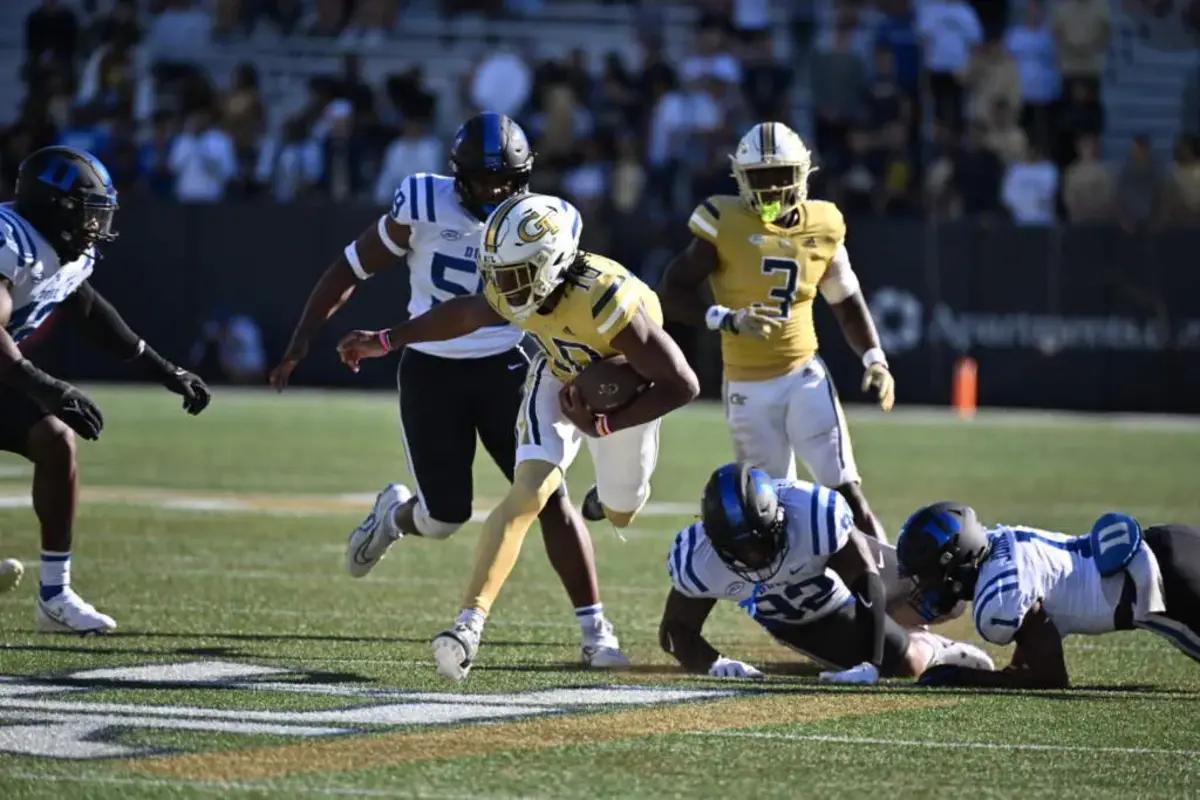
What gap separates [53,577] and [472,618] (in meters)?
1.87

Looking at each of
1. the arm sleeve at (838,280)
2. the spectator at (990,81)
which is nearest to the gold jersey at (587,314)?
the arm sleeve at (838,280)

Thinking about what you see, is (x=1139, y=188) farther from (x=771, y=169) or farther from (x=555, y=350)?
(x=555, y=350)

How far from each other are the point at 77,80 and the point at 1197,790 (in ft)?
68.4

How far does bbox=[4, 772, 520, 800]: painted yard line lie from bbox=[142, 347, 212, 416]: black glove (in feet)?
9.59

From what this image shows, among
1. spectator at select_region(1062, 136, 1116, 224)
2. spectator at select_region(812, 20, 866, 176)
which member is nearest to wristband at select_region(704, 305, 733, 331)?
spectator at select_region(1062, 136, 1116, 224)

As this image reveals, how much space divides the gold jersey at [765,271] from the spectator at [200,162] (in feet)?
48.3

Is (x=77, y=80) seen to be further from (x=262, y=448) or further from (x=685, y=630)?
(x=685, y=630)

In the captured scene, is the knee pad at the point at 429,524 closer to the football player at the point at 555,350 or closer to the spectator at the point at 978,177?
the football player at the point at 555,350

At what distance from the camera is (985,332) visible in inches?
812

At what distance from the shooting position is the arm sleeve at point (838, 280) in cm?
863

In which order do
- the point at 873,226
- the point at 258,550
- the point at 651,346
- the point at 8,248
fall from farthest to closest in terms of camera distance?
the point at 873,226 → the point at 258,550 → the point at 8,248 → the point at 651,346

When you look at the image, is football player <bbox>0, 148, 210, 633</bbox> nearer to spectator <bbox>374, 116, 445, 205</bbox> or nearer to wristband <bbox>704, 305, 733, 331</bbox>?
wristband <bbox>704, 305, 733, 331</bbox>

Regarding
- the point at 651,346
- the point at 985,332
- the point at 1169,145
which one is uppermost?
the point at 651,346

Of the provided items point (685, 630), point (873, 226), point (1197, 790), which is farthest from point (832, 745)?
point (873, 226)
